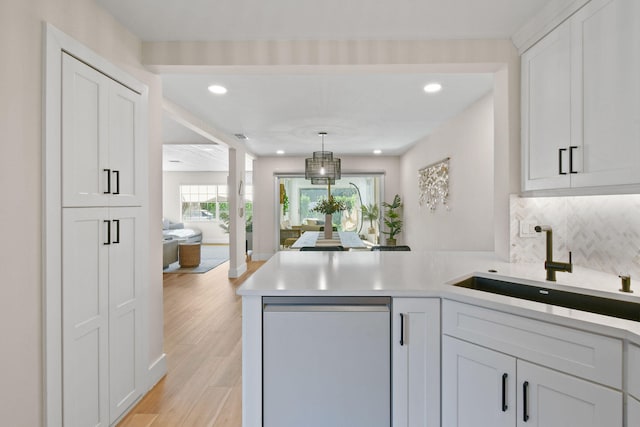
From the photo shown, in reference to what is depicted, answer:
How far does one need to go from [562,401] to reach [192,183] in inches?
453

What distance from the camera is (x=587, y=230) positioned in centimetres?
189

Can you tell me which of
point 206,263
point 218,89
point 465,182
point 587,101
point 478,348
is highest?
point 218,89

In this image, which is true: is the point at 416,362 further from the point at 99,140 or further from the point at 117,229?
the point at 99,140

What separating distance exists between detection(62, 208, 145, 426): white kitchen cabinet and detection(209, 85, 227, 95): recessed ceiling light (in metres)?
1.68

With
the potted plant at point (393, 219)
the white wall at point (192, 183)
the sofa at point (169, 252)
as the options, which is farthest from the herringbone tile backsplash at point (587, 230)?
the white wall at point (192, 183)

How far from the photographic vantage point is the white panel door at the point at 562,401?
3.59 feet

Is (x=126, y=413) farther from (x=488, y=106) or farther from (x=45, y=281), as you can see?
(x=488, y=106)

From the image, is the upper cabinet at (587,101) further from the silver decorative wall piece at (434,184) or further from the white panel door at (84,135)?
the silver decorative wall piece at (434,184)

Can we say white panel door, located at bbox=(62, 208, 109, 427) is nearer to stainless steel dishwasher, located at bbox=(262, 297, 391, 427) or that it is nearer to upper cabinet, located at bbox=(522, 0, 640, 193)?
stainless steel dishwasher, located at bbox=(262, 297, 391, 427)

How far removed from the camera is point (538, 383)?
1257 mm

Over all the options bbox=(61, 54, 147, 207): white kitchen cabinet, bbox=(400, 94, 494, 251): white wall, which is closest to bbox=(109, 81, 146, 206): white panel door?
bbox=(61, 54, 147, 207): white kitchen cabinet

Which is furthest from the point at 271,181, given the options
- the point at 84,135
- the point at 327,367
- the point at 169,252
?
the point at 327,367

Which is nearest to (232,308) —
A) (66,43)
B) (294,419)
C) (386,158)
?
(294,419)

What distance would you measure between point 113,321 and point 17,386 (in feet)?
1.91
